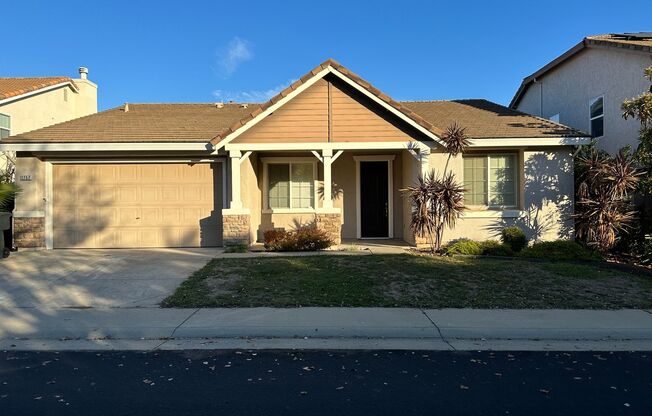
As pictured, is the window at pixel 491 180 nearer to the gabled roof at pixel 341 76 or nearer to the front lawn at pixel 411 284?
the gabled roof at pixel 341 76

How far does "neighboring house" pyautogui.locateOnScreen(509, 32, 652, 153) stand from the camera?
1358 cm

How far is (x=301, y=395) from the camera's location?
4.47 meters

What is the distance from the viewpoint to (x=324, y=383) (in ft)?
15.6

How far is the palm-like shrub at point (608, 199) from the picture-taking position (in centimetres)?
1160

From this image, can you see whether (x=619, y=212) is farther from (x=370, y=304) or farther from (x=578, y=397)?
(x=578, y=397)

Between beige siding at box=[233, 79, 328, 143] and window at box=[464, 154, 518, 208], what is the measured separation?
14.1ft

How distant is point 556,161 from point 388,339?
941 centimetres

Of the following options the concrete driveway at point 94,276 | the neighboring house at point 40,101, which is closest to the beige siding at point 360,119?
the concrete driveway at point 94,276

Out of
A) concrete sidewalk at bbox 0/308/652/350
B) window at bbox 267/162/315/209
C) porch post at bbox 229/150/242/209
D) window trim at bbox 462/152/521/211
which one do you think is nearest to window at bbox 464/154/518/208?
window trim at bbox 462/152/521/211

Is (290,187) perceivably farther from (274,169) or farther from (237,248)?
(237,248)

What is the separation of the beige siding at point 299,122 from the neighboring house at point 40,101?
11.0 meters

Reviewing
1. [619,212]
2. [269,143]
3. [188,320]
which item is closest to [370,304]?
[188,320]

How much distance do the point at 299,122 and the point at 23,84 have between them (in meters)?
15.0

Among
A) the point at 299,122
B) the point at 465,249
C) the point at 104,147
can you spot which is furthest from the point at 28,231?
the point at 465,249
